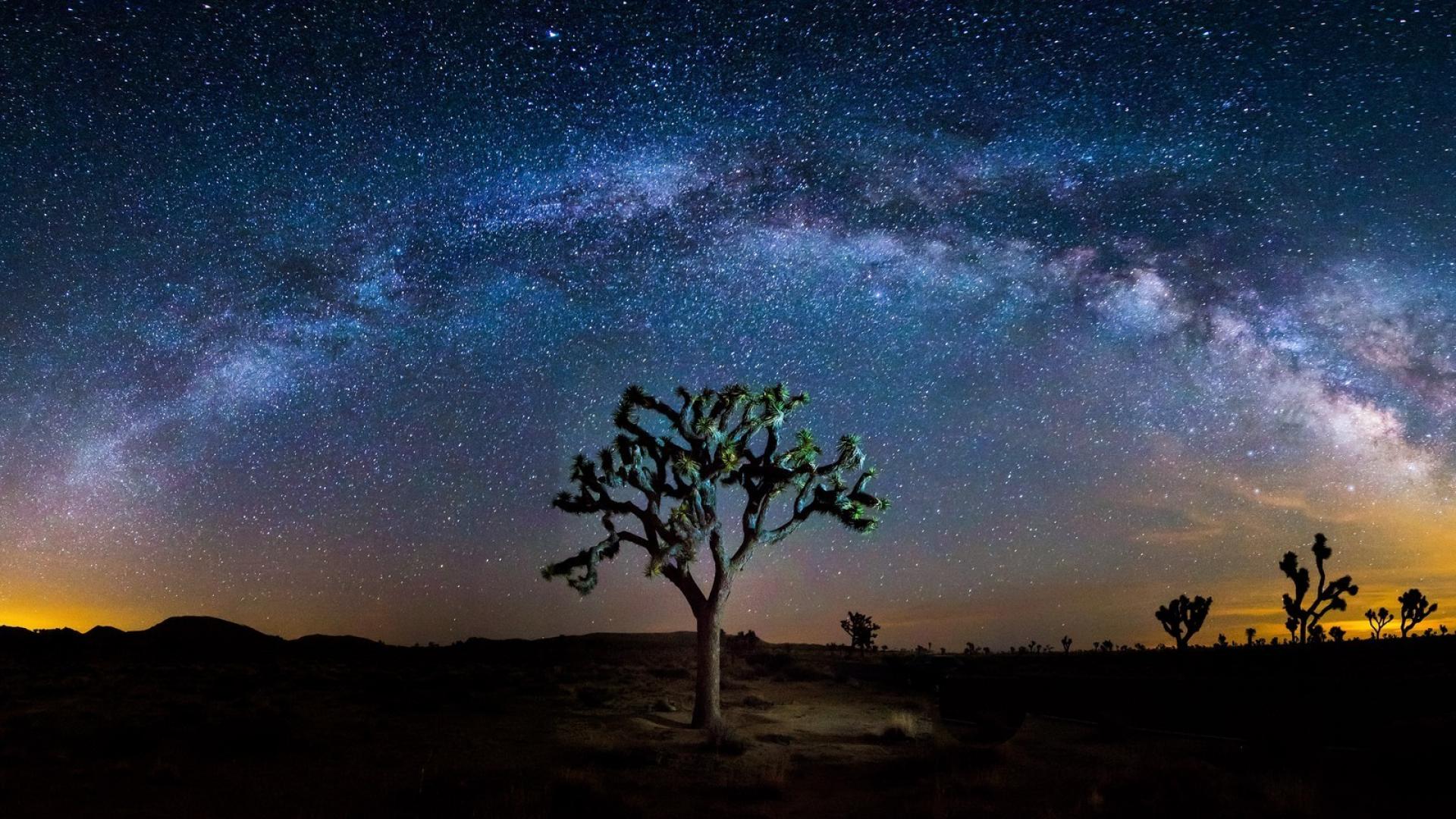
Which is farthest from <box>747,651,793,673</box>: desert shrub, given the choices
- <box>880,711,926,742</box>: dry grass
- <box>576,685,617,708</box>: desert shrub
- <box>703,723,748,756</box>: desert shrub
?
<box>703,723,748,756</box>: desert shrub

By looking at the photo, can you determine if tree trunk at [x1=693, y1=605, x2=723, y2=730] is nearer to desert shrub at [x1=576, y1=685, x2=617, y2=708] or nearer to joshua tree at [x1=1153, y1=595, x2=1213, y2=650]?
desert shrub at [x1=576, y1=685, x2=617, y2=708]

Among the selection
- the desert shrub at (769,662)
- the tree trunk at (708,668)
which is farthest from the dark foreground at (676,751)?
the desert shrub at (769,662)

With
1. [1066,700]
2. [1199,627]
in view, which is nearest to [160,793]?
[1066,700]

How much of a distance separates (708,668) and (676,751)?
2861 mm

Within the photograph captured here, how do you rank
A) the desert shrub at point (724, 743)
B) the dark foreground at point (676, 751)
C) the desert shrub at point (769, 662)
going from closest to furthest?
the dark foreground at point (676, 751) < the desert shrub at point (724, 743) < the desert shrub at point (769, 662)

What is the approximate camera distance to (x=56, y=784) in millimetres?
12711

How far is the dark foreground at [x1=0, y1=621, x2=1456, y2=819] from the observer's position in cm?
1098

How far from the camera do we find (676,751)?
16672 mm

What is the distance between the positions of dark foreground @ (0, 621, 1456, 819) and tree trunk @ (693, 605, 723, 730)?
2.77ft

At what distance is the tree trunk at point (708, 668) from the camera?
19.2 m

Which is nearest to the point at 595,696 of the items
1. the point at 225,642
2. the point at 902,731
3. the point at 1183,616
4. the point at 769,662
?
the point at 902,731

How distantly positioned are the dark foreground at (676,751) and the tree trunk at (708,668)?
844 mm

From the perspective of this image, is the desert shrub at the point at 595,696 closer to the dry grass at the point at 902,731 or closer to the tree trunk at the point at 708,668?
the tree trunk at the point at 708,668

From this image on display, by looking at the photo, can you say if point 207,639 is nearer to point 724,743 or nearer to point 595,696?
point 595,696
